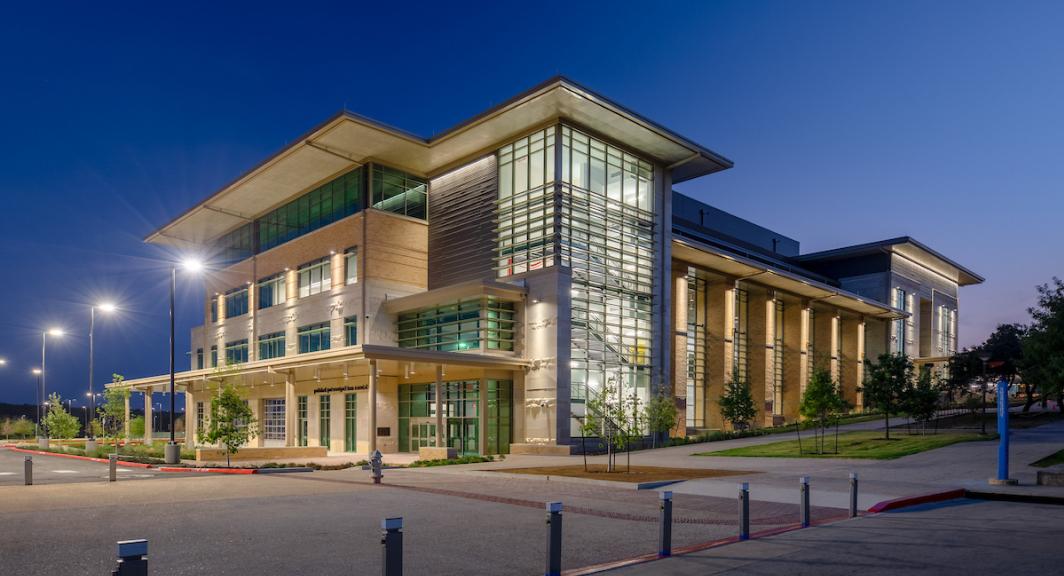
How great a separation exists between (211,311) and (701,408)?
44.0 metres

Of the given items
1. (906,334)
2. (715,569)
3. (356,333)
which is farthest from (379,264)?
(906,334)

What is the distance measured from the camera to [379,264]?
4525cm

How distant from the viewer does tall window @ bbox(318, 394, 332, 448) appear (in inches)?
1893

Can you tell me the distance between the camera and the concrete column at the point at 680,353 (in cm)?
4712

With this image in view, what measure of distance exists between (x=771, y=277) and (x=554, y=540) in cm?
5379

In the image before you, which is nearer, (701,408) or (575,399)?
(575,399)

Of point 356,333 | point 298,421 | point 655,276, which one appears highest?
point 655,276

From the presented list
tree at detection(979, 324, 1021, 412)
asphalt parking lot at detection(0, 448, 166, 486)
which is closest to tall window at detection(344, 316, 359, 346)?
asphalt parking lot at detection(0, 448, 166, 486)

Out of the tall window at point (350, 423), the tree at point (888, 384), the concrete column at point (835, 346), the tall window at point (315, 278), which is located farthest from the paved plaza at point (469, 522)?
the concrete column at point (835, 346)

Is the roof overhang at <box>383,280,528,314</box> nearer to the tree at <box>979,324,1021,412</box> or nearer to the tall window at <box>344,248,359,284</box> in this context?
the tall window at <box>344,248,359,284</box>

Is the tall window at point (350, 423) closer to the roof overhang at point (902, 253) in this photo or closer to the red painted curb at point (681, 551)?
the red painted curb at point (681, 551)

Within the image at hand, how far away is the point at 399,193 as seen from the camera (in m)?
47.4

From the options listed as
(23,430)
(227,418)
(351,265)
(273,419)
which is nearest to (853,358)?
(351,265)

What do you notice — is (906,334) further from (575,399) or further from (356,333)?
(356,333)
